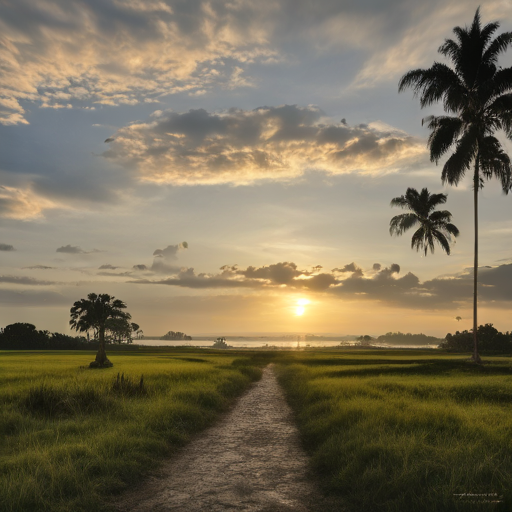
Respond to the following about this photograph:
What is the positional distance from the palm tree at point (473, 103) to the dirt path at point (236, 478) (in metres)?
26.0

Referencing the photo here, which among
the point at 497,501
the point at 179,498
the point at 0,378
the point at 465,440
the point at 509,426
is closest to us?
the point at 497,501

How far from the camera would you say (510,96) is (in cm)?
2973

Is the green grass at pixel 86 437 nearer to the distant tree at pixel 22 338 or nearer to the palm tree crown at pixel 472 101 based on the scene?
the palm tree crown at pixel 472 101

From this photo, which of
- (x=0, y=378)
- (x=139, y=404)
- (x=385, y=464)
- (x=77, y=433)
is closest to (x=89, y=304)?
(x=0, y=378)

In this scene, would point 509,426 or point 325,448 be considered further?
point 509,426

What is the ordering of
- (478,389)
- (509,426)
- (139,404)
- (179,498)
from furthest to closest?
(478,389)
(139,404)
(509,426)
(179,498)

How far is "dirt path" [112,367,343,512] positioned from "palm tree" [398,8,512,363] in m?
26.0

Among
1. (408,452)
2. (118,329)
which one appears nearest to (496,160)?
(408,452)

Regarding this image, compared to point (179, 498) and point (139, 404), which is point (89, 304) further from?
point (179, 498)

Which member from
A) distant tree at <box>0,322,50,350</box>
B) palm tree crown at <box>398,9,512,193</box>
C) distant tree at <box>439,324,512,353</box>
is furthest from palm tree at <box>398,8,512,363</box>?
distant tree at <box>0,322,50,350</box>

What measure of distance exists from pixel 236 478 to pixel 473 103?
33776 mm

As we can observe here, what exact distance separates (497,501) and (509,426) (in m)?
5.68

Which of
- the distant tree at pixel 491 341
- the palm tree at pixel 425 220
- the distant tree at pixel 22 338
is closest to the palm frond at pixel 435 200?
the palm tree at pixel 425 220

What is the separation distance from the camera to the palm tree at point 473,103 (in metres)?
30.5
